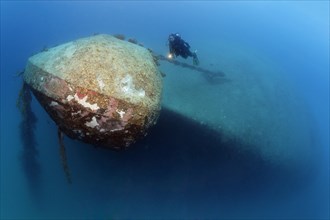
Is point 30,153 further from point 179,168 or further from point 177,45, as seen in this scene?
point 177,45

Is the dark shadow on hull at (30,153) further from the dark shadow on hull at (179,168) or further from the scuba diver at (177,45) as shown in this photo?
the scuba diver at (177,45)

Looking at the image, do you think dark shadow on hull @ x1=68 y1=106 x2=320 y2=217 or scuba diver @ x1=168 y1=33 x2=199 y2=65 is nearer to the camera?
dark shadow on hull @ x1=68 y1=106 x2=320 y2=217

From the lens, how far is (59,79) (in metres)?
4.52

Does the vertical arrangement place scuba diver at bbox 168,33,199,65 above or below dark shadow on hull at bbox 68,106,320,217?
above

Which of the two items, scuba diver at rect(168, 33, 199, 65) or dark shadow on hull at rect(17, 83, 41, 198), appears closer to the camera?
dark shadow on hull at rect(17, 83, 41, 198)

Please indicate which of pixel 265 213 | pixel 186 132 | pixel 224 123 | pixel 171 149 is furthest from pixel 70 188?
pixel 265 213

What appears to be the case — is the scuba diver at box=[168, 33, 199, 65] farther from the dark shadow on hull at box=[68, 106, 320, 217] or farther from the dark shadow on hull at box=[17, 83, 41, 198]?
the dark shadow on hull at box=[17, 83, 41, 198]

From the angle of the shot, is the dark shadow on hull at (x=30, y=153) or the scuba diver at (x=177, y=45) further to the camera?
the scuba diver at (x=177, y=45)

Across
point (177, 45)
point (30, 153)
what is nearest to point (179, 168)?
point (177, 45)

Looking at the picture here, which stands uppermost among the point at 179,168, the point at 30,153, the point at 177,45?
the point at 177,45

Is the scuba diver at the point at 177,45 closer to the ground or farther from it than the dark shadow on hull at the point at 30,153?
farther from it

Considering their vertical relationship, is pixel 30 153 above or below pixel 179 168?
above

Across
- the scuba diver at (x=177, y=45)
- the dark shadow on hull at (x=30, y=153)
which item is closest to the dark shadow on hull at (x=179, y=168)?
the dark shadow on hull at (x=30, y=153)

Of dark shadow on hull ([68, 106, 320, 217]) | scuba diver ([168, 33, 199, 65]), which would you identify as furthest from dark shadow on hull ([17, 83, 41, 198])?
scuba diver ([168, 33, 199, 65])
